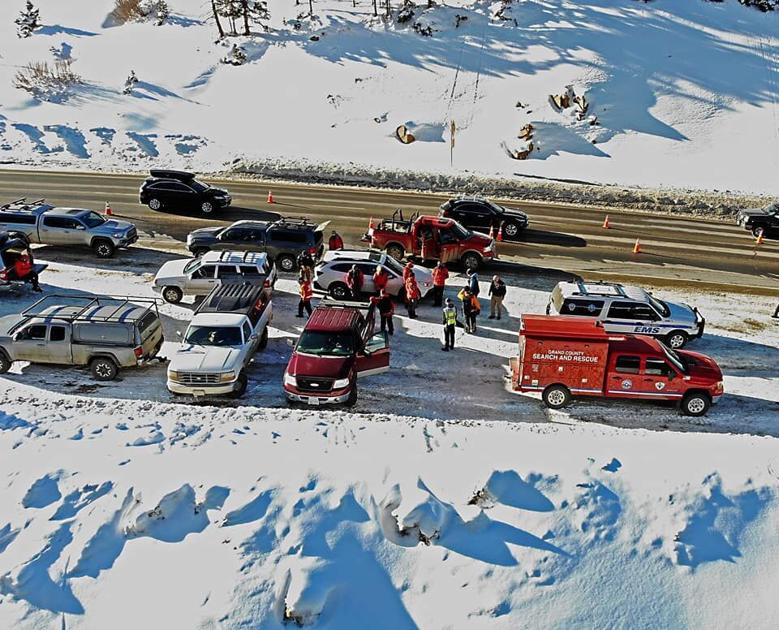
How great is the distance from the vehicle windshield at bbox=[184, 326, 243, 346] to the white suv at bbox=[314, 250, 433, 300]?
5099mm

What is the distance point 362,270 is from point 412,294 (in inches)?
74.6

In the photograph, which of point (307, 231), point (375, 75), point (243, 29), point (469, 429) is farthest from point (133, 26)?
point (469, 429)

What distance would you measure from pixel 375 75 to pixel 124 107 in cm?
1714

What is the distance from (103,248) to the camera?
23969mm

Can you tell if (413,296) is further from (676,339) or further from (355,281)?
(676,339)

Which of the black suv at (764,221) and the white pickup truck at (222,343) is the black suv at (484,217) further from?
the white pickup truck at (222,343)

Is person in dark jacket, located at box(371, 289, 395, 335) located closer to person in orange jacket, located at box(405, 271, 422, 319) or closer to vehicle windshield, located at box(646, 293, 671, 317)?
person in orange jacket, located at box(405, 271, 422, 319)

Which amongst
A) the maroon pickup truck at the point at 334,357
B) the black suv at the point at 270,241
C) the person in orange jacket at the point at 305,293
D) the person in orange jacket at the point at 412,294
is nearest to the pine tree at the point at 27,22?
the black suv at the point at 270,241

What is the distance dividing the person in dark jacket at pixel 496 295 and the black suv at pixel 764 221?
51.6 feet

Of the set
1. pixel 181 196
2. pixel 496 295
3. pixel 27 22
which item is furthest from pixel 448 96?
pixel 27 22

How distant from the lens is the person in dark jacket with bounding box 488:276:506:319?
63.0 ft

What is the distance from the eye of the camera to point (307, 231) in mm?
23078

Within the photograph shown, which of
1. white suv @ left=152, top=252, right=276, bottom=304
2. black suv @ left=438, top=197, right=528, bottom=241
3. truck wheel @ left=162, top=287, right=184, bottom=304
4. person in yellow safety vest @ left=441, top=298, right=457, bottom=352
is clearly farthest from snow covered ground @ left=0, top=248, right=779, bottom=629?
black suv @ left=438, top=197, right=528, bottom=241

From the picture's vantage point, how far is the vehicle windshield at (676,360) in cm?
1501
